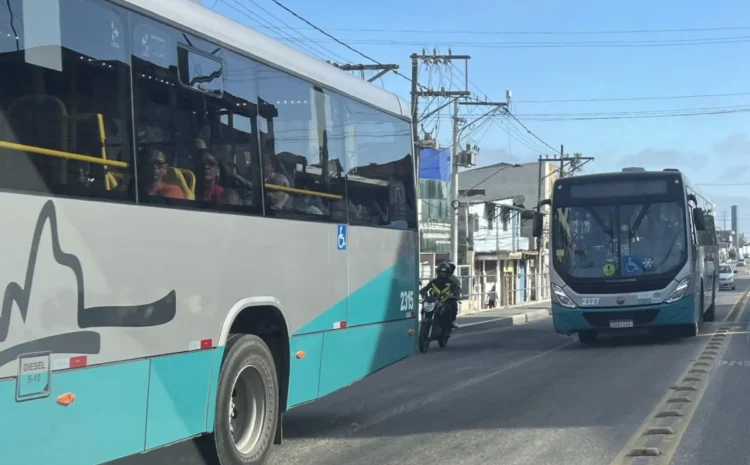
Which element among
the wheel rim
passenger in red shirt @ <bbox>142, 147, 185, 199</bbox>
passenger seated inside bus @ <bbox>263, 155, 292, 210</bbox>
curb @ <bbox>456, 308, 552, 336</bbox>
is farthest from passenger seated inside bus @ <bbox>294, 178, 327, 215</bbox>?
curb @ <bbox>456, 308, 552, 336</bbox>

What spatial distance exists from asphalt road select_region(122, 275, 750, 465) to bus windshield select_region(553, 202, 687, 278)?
1.69 metres

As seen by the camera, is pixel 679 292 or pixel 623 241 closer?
pixel 679 292

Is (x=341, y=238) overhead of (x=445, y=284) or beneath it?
overhead

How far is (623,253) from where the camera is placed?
1734 centimetres

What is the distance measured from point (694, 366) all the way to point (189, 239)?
382 inches

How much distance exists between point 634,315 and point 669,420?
838 cm

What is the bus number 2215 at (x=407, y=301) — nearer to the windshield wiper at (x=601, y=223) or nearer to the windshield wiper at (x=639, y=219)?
the windshield wiper at (x=601, y=223)

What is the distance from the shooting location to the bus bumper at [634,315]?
1722 centimetres

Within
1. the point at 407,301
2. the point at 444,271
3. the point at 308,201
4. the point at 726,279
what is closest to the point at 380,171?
the point at 407,301

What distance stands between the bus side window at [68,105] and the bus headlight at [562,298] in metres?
13.1

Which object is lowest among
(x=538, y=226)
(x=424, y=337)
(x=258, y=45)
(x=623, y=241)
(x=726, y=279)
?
(x=726, y=279)

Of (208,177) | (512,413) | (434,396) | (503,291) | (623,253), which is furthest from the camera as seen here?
(503,291)

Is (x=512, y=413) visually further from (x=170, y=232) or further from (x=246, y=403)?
A: (x=170, y=232)

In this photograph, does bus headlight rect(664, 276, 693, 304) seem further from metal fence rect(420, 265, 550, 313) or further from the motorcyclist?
metal fence rect(420, 265, 550, 313)
